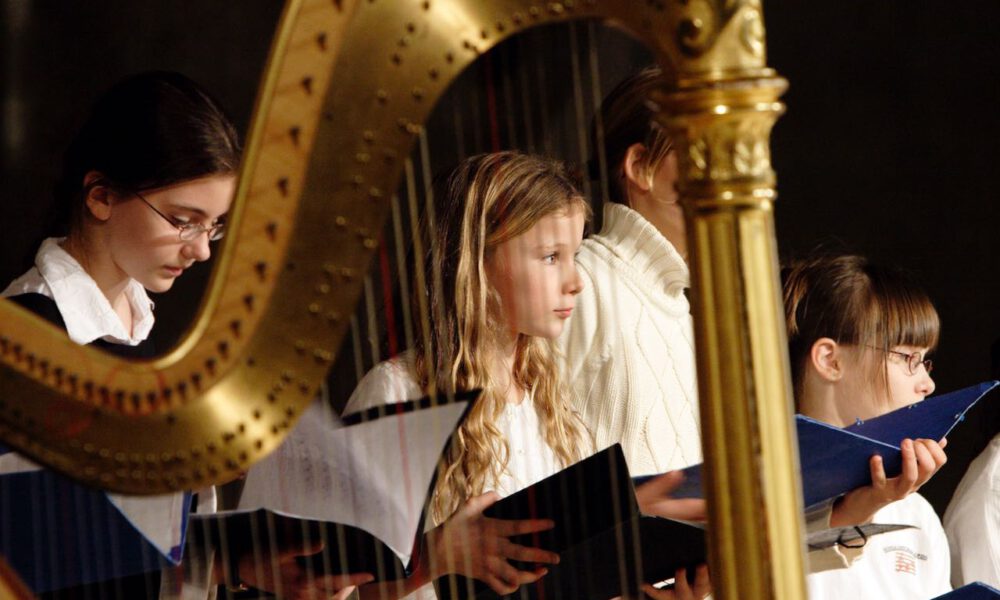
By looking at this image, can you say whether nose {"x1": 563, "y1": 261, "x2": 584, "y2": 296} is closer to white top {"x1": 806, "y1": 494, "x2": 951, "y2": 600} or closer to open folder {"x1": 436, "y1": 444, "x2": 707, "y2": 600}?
open folder {"x1": 436, "y1": 444, "x2": 707, "y2": 600}

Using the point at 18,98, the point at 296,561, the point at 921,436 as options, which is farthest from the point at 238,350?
the point at 18,98

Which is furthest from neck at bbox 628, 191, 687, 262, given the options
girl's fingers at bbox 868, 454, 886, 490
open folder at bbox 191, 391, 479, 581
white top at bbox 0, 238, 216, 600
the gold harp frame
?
the gold harp frame

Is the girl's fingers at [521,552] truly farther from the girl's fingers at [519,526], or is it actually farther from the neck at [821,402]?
the neck at [821,402]

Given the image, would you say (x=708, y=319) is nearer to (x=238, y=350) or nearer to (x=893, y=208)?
(x=238, y=350)

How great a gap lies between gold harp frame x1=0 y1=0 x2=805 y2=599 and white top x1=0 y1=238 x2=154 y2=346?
2.06ft

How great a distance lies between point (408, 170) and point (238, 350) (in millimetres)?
165

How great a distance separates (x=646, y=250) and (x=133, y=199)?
0.67m

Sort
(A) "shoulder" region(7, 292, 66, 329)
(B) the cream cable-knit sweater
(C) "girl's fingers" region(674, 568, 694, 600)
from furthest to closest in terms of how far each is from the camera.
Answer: (B) the cream cable-knit sweater
(A) "shoulder" region(7, 292, 66, 329)
(C) "girl's fingers" region(674, 568, 694, 600)

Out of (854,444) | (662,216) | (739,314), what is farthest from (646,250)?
(739,314)

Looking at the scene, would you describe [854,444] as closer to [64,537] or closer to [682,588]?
[682,588]

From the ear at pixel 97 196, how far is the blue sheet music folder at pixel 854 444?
0.68m

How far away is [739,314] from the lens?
963 millimetres

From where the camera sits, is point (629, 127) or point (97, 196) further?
point (629, 127)

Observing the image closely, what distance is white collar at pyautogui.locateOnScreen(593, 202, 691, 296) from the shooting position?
6.63 feet
